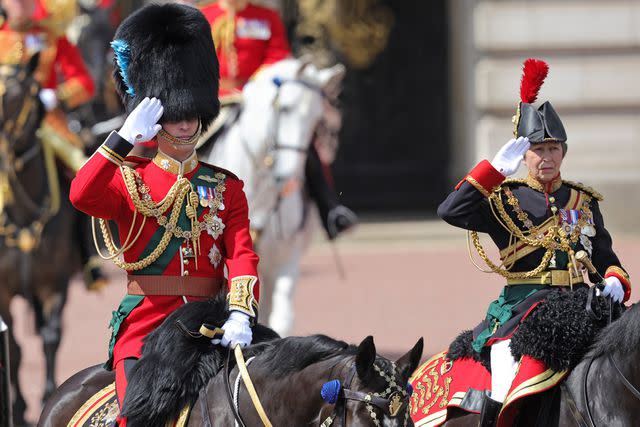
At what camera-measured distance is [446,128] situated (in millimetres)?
15398

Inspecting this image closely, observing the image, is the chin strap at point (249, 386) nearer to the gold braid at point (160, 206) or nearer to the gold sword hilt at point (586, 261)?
the gold braid at point (160, 206)

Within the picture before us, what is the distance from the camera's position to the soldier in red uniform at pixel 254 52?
8648mm

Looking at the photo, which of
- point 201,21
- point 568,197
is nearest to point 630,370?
point 568,197

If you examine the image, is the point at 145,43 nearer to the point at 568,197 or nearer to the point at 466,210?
the point at 466,210

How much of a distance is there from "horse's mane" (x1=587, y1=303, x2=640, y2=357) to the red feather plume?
838mm

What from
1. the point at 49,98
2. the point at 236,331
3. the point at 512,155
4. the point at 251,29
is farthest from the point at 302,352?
the point at 251,29

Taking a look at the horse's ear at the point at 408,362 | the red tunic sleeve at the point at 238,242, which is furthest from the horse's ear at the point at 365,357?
the red tunic sleeve at the point at 238,242

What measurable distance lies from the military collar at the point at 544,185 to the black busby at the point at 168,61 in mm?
1178

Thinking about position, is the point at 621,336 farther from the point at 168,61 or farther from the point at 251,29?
the point at 251,29

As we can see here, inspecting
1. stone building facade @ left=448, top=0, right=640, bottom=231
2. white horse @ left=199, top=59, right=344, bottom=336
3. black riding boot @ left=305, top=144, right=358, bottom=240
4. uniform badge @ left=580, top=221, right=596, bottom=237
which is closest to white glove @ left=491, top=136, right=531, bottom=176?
uniform badge @ left=580, top=221, right=596, bottom=237

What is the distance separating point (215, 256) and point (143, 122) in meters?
0.47

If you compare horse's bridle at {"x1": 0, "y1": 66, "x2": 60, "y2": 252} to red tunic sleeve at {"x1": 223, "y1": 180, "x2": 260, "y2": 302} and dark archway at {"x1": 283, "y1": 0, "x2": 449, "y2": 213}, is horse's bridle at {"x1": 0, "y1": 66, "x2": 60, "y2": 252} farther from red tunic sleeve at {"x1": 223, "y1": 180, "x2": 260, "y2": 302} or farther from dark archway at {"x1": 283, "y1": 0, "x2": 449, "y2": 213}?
dark archway at {"x1": 283, "y1": 0, "x2": 449, "y2": 213}

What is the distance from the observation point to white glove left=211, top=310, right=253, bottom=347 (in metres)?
4.17

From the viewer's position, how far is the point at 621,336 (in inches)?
186
